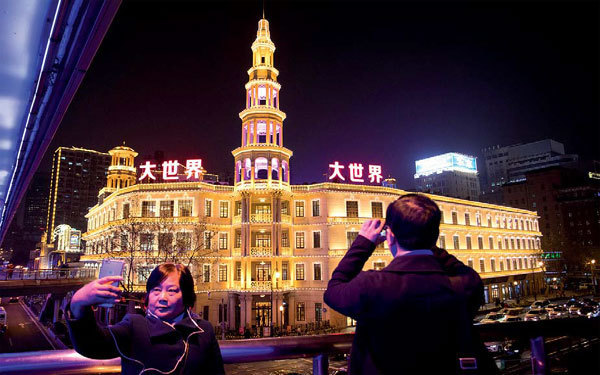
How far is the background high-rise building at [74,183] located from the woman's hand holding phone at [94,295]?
154 metres

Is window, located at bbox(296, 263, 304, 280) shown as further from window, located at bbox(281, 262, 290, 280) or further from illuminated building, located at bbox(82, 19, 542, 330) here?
window, located at bbox(281, 262, 290, 280)

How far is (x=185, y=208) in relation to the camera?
3512cm

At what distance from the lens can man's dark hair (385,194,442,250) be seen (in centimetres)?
214

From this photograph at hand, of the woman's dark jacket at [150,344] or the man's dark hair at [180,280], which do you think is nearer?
the woman's dark jacket at [150,344]

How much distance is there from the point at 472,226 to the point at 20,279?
47642 mm

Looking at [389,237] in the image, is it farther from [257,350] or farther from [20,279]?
[20,279]

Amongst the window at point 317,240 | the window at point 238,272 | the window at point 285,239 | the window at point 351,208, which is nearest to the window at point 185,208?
the window at point 238,272

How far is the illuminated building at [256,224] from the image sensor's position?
1321 inches

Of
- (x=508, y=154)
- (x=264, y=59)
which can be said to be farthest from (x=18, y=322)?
(x=508, y=154)

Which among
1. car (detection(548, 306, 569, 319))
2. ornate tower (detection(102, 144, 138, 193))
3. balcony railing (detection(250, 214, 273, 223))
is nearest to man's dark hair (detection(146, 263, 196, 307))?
balcony railing (detection(250, 214, 273, 223))

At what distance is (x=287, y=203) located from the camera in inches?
1467

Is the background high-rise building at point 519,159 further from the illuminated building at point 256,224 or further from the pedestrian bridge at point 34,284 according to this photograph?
the pedestrian bridge at point 34,284

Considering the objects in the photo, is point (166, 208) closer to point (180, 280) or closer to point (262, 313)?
point (262, 313)

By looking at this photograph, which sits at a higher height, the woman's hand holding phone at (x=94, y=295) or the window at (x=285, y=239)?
the window at (x=285, y=239)
